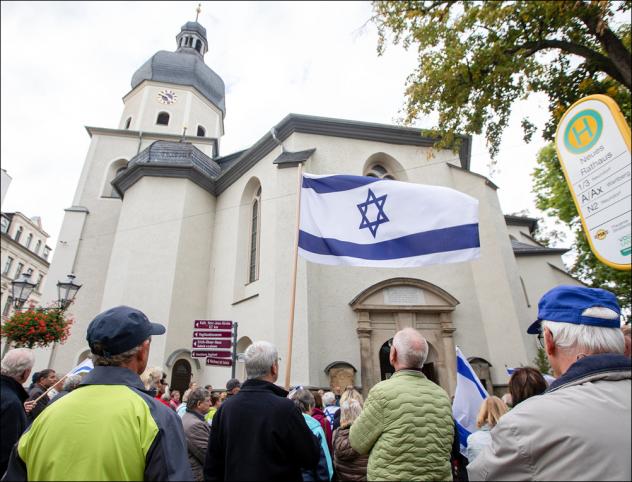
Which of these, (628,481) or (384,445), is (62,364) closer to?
(384,445)

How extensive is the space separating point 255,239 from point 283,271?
11.4 ft

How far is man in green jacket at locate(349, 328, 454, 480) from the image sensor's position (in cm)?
229

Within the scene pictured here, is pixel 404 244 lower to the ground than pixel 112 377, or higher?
higher

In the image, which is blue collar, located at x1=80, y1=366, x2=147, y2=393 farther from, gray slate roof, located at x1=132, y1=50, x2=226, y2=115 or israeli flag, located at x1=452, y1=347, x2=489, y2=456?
gray slate roof, located at x1=132, y1=50, x2=226, y2=115

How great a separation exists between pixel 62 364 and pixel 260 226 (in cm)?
965

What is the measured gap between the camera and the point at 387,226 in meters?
5.69

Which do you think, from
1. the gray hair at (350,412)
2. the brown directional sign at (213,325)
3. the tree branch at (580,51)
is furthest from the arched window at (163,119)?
the gray hair at (350,412)

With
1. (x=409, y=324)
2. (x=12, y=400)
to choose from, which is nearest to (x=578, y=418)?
(x=12, y=400)

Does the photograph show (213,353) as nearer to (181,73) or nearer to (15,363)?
(15,363)

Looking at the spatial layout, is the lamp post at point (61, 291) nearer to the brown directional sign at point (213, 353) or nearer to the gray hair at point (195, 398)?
the brown directional sign at point (213, 353)

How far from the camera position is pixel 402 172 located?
14102 millimetres

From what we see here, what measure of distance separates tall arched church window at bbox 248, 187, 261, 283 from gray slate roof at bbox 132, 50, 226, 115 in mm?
13350

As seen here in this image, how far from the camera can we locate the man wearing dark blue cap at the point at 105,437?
1.48 m

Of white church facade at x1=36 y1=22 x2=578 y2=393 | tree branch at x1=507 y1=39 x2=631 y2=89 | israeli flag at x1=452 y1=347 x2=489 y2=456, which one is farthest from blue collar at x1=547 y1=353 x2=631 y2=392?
white church facade at x1=36 y1=22 x2=578 y2=393
